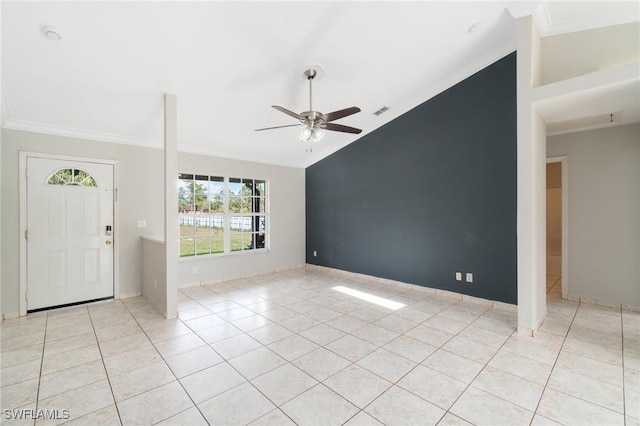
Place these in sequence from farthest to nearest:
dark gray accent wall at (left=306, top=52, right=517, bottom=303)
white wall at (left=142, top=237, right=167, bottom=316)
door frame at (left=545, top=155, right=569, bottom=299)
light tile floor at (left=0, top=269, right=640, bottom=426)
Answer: door frame at (left=545, top=155, right=569, bottom=299), dark gray accent wall at (left=306, top=52, right=517, bottom=303), white wall at (left=142, top=237, right=167, bottom=316), light tile floor at (left=0, top=269, right=640, bottom=426)

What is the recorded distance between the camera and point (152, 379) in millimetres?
2281

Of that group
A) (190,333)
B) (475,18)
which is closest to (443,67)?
(475,18)

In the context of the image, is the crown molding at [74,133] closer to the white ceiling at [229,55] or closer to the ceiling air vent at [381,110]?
the white ceiling at [229,55]

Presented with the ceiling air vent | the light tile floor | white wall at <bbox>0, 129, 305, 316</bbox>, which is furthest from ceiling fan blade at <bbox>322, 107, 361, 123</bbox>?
white wall at <bbox>0, 129, 305, 316</bbox>

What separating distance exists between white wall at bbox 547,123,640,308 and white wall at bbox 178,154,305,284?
5042 millimetres

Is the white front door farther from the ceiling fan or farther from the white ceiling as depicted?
the ceiling fan

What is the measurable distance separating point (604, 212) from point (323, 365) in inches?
178

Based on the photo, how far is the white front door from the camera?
374 cm

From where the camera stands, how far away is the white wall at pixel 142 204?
3.57 meters

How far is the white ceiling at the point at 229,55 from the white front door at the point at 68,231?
0.59 m

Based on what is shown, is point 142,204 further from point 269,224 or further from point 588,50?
point 588,50

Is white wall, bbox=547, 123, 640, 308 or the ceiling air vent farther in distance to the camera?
the ceiling air vent

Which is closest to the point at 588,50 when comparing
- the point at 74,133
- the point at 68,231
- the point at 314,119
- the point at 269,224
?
the point at 314,119

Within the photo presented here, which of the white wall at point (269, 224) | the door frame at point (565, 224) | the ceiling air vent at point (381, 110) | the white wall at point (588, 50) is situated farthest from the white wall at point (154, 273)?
the door frame at point (565, 224)
